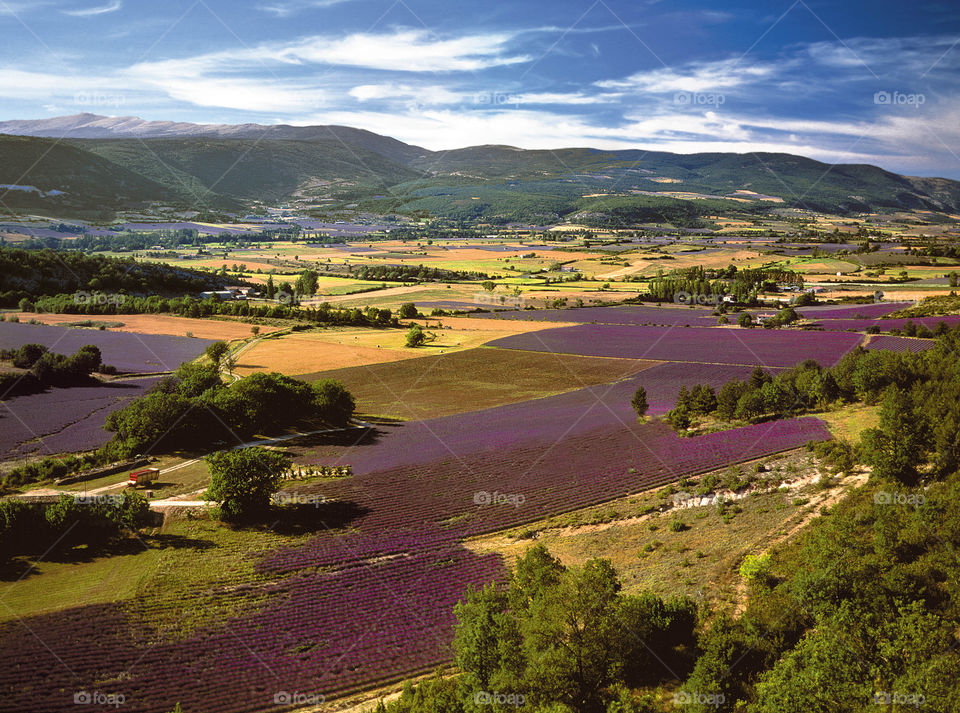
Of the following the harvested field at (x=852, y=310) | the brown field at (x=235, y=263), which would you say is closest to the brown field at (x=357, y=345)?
the harvested field at (x=852, y=310)

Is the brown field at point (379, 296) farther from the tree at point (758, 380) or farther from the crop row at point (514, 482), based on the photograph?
the crop row at point (514, 482)

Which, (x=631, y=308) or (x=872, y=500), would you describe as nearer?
(x=872, y=500)

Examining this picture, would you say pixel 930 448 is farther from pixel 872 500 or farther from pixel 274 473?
pixel 274 473

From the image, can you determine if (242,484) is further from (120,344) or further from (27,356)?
(120,344)

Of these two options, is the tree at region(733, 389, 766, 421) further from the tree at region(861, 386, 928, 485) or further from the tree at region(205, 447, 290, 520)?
the tree at region(205, 447, 290, 520)

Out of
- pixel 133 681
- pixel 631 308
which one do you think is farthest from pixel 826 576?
pixel 631 308
